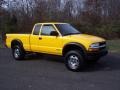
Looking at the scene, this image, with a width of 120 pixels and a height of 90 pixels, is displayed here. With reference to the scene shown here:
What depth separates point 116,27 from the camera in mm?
26953

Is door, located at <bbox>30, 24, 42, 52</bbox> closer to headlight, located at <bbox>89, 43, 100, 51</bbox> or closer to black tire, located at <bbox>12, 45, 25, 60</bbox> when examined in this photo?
black tire, located at <bbox>12, 45, 25, 60</bbox>

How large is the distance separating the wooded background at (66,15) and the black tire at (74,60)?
14331mm

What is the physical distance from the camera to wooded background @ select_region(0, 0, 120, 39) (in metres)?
26.6

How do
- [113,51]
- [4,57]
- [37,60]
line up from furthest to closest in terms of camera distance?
[113,51], [4,57], [37,60]

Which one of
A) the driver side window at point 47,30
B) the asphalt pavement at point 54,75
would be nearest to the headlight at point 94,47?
the asphalt pavement at point 54,75

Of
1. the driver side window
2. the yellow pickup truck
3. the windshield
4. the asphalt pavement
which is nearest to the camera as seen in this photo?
the asphalt pavement

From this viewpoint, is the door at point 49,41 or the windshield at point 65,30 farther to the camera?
the windshield at point 65,30

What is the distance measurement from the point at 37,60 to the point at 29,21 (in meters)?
14.5

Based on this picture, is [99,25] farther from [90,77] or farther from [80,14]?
[90,77]

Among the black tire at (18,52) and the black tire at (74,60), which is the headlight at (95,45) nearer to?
the black tire at (74,60)

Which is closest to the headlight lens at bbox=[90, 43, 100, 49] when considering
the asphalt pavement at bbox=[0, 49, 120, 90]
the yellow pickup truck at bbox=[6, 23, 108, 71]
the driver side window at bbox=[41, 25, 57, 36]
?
the yellow pickup truck at bbox=[6, 23, 108, 71]

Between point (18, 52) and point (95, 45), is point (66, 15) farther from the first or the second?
point (95, 45)

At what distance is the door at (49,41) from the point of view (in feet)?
40.0

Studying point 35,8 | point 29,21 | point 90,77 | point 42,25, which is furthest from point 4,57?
point 35,8
